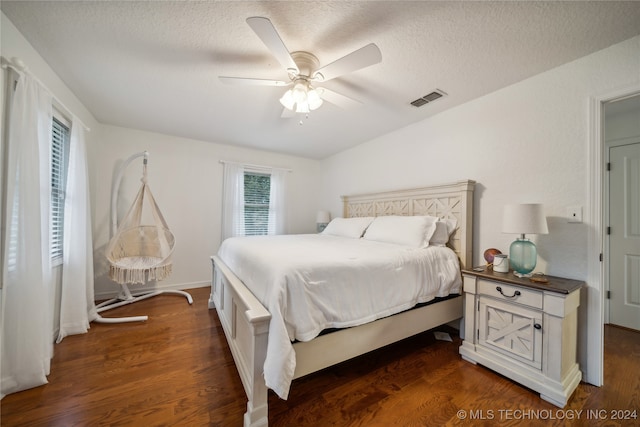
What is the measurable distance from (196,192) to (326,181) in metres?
2.38

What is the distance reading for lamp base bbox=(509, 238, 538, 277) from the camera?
5.77 feet

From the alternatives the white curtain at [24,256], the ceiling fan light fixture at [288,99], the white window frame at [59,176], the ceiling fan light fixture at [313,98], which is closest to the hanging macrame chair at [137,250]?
the white window frame at [59,176]

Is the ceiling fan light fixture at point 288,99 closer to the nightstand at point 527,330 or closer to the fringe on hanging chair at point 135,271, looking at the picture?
the nightstand at point 527,330

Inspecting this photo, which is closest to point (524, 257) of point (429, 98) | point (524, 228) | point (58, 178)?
point (524, 228)

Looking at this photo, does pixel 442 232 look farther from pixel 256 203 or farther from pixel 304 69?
pixel 256 203

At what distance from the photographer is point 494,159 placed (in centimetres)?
225

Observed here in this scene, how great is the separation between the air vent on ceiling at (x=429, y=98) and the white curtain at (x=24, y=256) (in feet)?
10.2

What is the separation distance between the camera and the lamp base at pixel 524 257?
176 centimetres

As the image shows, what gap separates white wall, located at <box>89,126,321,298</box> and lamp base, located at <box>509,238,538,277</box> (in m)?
3.77

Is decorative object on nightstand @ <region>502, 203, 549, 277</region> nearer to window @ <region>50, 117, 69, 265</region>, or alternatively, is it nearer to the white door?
the white door

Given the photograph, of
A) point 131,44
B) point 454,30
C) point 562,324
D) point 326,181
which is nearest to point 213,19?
point 131,44

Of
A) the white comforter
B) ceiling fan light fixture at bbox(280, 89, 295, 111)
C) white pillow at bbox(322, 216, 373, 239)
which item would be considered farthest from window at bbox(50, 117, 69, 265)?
white pillow at bbox(322, 216, 373, 239)

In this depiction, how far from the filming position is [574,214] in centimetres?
177

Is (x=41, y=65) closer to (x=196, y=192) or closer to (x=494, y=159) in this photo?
(x=196, y=192)
